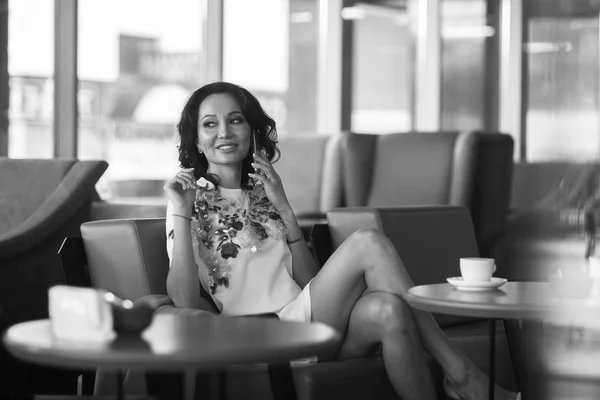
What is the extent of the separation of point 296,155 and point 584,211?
386 centimetres

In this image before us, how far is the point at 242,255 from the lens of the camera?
2551mm

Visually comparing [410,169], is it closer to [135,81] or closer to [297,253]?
[297,253]

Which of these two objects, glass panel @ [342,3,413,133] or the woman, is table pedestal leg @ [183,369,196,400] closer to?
the woman

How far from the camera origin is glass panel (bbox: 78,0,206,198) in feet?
18.4

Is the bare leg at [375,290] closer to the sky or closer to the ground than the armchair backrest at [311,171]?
closer to the ground

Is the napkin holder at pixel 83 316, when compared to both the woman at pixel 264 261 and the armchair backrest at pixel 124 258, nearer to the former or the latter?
the woman at pixel 264 261

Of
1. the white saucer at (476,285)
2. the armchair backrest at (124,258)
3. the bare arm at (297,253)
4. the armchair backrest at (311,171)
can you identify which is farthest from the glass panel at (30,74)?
the white saucer at (476,285)

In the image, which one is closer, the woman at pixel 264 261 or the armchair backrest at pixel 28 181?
the woman at pixel 264 261

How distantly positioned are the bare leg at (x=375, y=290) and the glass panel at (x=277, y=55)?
4070 millimetres

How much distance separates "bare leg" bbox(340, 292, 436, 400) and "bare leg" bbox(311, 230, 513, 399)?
4 cm

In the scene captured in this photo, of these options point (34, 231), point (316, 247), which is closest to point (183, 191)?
point (316, 247)

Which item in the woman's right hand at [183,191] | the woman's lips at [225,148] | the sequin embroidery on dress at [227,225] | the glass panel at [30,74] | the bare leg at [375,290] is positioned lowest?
the bare leg at [375,290]

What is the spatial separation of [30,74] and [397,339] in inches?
147

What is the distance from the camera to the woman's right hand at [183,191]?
2436mm
